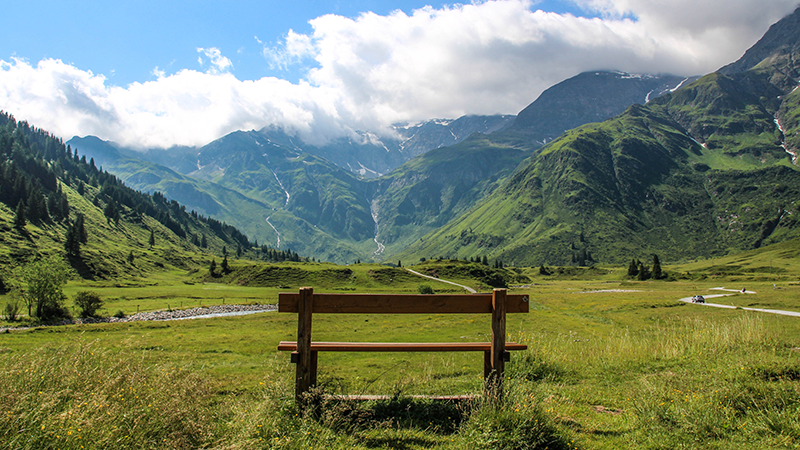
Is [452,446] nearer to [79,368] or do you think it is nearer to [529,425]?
[529,425]

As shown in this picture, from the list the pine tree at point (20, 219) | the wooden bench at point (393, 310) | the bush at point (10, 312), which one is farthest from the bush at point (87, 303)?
the pine tree at point (20, 219)

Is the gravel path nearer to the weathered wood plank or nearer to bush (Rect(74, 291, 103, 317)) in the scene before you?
bush (Rect(74, 291, 103, 317))

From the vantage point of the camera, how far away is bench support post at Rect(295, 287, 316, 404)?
28.1 ft

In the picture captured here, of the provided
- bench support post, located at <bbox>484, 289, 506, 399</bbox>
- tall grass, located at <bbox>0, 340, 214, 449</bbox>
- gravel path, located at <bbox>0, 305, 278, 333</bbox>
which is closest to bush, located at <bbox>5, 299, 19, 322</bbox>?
gravel path, located at <bbox>0, 305, 278, 333</bbox>

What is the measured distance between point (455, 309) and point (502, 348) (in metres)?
1.34

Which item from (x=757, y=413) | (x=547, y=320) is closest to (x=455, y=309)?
(x=757, y=413)

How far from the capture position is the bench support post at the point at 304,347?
8578mm

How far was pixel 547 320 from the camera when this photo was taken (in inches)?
1316

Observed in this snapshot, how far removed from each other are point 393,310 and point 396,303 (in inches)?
7.2

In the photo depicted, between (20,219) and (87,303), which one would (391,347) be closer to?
(87,303)

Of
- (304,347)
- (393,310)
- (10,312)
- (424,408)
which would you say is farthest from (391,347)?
(10,312)

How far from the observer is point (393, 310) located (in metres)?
9.14

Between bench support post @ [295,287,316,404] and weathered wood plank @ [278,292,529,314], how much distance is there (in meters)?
0.19

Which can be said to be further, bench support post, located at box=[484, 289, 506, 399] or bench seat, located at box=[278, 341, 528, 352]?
bench seat, located at box=[278, 341, 528, 352]
